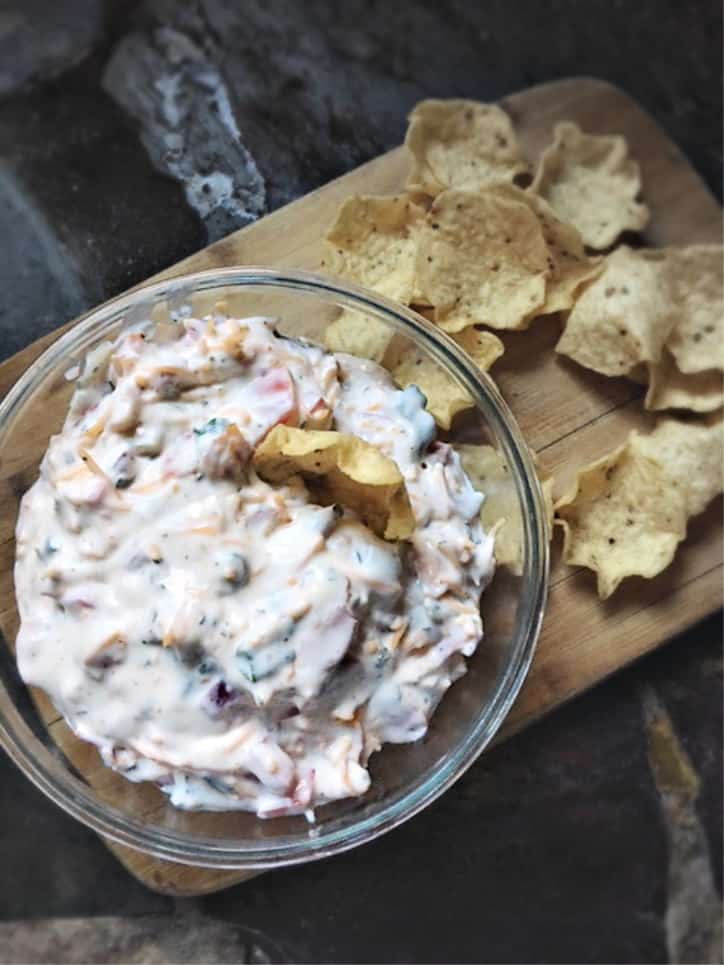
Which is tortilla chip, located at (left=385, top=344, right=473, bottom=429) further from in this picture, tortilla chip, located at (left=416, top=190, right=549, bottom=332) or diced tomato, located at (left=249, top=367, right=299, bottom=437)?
diced tomato, located at (left=249, top=367, right=299, bottom=437)

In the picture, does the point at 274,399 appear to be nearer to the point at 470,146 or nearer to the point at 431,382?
the point at 431,382

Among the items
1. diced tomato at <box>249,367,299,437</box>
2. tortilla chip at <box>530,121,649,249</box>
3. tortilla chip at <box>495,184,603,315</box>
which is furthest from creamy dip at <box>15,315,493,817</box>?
tortilla chip at <box>530,121,649,249</box>

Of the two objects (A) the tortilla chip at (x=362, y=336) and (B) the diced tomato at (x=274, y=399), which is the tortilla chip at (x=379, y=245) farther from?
(B) the diced tomato at (x=274, y=399)

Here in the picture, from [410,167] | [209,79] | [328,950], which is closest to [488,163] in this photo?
[410,167]

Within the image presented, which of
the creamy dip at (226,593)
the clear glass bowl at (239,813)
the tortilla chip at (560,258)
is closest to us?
the creamy dip at (226,593)

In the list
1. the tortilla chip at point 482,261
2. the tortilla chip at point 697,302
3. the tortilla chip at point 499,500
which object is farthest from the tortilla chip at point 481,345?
the tortilla chip at point 697,302

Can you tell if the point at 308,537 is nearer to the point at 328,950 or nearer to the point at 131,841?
the point at 131,841
